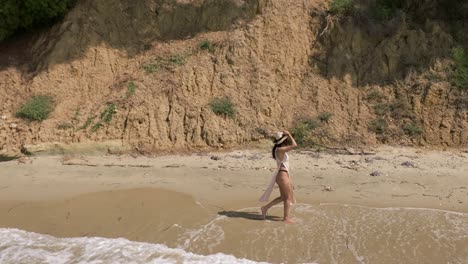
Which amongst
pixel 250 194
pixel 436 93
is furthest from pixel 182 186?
pixel 436 93

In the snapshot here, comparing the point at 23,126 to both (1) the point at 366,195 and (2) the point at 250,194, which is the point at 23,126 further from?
(1) the point at 366,195

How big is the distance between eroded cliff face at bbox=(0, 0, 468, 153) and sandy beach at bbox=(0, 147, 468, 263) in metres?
0.78

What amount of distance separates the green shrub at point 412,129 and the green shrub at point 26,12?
898cm

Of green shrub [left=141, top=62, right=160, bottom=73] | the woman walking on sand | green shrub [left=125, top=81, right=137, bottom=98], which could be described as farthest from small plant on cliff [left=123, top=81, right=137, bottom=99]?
the woman walking on sand

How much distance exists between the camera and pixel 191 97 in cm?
1114

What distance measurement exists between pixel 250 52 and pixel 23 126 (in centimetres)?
550

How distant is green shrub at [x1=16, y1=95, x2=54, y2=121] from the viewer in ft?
35.5

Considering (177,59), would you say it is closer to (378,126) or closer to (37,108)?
(37,108)

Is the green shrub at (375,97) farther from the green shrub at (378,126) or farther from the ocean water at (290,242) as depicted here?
the ocean water at (290,242)

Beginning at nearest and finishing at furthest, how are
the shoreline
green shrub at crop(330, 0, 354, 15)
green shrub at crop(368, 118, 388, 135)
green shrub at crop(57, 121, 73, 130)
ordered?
the shoreline → green shrub at crop(368, 118, 388, 135) → green shrub at crop(57, 121, 73, 130) → green shrub at crop(330, 0, 354, 15)

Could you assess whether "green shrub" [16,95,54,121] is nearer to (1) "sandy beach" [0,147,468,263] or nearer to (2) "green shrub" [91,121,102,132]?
→ (2) "green shrub" [91,121,102,132]

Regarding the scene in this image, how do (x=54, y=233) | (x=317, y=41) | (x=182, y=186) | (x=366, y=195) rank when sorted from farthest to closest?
(x=317, y=41) → (x=182, y=186) → (x=366, y=195) → (x=54, y=233)

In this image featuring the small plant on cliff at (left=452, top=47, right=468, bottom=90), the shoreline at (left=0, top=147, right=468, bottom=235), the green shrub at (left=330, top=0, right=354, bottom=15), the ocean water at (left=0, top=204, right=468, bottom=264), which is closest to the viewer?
the ocean water at (left=0, top=204, right=468, bottom=264)

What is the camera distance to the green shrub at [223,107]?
10852 millimetres
